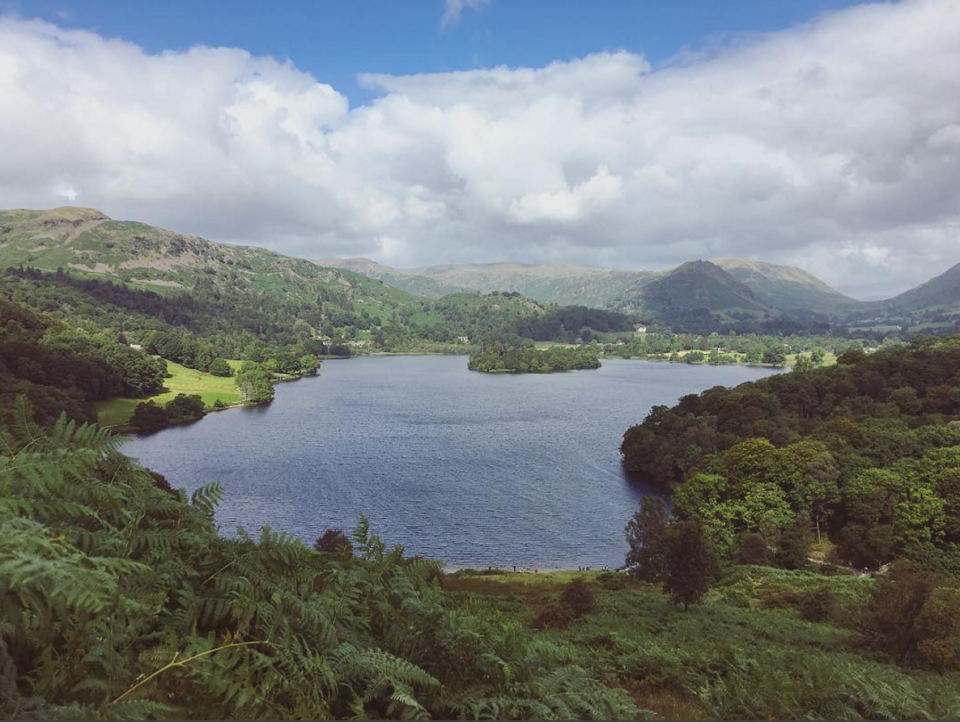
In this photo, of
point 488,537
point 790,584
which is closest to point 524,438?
point 488,537

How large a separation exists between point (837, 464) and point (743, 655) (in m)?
50.6

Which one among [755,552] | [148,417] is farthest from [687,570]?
[148,417]

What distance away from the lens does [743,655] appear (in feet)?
40.4

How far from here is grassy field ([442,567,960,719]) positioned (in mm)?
8734

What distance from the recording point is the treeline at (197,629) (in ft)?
14.0

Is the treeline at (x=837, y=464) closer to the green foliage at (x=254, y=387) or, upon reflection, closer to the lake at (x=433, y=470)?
the lake at (x=433, y=470)

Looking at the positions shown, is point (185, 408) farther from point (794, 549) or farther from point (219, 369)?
point (794, 549)

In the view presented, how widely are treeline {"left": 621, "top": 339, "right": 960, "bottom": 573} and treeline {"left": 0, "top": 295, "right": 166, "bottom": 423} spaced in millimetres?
72757

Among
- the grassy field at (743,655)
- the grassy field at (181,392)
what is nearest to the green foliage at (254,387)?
the grassy field at (181,392)

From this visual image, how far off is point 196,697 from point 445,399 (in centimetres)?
13747

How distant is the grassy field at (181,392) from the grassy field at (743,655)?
95684 mm

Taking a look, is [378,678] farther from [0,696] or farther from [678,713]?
[678,713]

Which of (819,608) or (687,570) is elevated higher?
(687,570)

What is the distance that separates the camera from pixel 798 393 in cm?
8669
